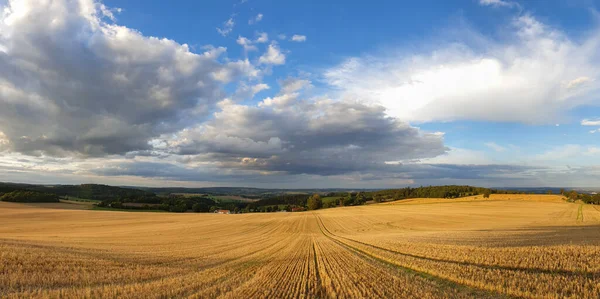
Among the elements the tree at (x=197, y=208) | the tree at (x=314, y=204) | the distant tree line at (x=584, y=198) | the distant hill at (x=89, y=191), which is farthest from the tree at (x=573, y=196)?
the distant hill at (x=89, y=191)

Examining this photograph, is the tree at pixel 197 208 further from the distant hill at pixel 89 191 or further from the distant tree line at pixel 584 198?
the distant tree line at pixel 584 198

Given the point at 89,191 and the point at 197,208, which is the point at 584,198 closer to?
the point at 197,208

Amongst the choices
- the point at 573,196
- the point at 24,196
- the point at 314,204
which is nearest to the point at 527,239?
the point at 314,204

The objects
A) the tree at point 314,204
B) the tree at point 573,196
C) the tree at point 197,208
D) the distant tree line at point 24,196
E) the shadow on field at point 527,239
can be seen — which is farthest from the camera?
the tree at point 314,204

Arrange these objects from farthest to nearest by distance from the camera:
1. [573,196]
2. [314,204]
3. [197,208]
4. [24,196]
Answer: [314,204], [197,208], [573,196], [24,196]

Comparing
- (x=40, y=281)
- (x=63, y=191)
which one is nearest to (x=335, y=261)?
(x=40, y=281)

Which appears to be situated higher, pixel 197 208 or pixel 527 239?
pixel 527 239

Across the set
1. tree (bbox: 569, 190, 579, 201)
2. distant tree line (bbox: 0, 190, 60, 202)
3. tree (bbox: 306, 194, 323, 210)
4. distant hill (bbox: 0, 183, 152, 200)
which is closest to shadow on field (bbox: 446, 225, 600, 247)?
tree (bbox: 569, 190, 579, 201)

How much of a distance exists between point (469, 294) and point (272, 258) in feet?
41.4

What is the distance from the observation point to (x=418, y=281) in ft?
39.1

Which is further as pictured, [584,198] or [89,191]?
[89,191]

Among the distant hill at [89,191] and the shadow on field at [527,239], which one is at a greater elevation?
the shadow on field at [527,239]

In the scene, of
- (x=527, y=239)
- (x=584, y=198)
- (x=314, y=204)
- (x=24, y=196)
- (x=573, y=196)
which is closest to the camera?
(x=527, y=239)

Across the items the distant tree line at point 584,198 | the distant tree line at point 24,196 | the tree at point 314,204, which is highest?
the distant tree line at point 24,196
